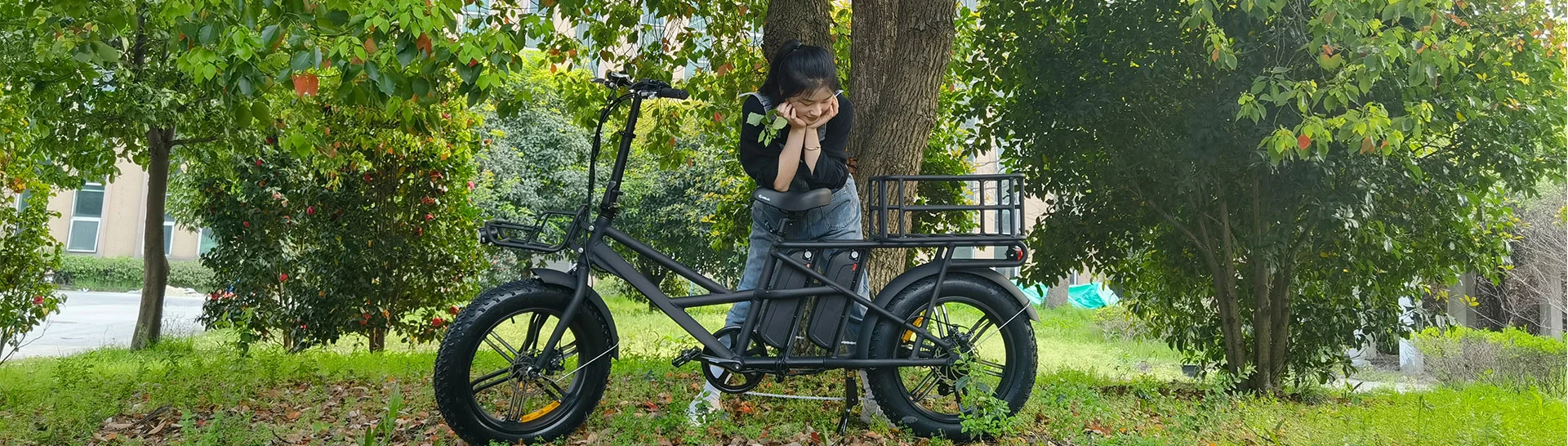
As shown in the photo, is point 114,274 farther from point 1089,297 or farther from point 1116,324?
point 1116,324

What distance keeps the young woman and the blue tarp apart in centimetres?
1921

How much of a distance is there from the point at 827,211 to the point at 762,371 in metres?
0.66

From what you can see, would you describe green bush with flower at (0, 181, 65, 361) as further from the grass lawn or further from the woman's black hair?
the woman's black hair

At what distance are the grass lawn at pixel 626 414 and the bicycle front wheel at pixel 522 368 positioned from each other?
0.17 m

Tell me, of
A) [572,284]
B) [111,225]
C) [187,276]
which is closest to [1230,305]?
[572,284]

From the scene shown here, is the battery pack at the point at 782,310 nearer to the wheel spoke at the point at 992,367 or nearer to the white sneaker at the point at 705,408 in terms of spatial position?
the white sneaker at the point at 705,408

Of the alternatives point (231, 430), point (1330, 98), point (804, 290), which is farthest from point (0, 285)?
point (1330, 98)

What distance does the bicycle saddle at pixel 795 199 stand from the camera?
3.62m

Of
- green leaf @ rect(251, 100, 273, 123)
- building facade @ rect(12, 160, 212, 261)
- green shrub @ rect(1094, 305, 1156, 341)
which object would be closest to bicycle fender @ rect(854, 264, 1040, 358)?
green leaf @ rect(251, 100, 273, 123)

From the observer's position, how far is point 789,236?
384 centimetres

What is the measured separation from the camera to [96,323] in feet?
58.9

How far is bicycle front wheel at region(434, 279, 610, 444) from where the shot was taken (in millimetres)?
3361

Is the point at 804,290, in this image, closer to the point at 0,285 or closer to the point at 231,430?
the point at 231,430

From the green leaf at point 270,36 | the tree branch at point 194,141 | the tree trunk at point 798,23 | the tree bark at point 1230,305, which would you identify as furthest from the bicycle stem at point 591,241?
the tree branch at point 194,141
